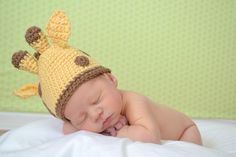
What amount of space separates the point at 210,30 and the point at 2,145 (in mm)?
1116

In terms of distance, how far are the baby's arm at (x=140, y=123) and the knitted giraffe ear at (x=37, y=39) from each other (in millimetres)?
278

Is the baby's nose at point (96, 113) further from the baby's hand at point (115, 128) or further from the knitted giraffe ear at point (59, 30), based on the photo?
the knitted giraffe ear at point (59, 30)

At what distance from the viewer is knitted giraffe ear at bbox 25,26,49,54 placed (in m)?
0.88

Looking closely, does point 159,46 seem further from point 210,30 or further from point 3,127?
point 3,127

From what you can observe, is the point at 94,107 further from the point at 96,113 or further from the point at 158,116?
the point at 158,116

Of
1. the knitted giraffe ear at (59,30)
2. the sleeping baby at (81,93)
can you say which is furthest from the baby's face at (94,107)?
the knitted giraffe ear at (59,30)

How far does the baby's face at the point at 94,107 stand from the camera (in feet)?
2.74

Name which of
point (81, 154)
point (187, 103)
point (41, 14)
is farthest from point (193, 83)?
point (81, 154)

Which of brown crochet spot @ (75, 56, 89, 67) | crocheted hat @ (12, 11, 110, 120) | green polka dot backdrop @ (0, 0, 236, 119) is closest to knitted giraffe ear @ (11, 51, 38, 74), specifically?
crocheted hat @ (12, 11, 110, 120)

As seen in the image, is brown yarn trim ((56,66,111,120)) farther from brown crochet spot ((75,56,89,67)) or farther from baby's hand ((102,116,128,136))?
baby's hand ((102,116,128,136))

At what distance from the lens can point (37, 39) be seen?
890mm

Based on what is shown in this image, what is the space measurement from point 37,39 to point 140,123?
1.14 ft

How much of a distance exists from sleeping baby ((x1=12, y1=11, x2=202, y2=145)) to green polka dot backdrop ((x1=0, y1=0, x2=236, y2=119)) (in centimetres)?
73

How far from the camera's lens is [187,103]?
167cm
